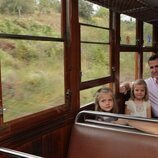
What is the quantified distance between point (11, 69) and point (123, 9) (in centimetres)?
164

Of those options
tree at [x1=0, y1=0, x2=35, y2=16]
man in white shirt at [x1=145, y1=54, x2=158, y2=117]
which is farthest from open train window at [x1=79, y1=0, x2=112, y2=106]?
tree at [x1=0, y1=0, x2=35, y2=16]

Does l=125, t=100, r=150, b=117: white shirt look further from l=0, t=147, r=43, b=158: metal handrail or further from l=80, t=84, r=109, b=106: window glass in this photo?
l=0, t=147, r=43, b=158: metal handrail

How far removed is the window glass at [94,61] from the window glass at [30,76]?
39 centimetres

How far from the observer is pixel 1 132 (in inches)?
61.7

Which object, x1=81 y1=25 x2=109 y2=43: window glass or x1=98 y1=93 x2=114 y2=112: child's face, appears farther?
x1=81 y1=25 x2=109 y2=43: window glass

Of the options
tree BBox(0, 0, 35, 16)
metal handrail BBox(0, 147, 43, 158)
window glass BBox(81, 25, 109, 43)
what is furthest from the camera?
window glass BBox(81, 25, 109, 43)

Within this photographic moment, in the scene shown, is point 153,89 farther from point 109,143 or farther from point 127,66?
point 109,143

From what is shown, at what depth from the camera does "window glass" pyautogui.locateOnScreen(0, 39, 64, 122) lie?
1.64 meters

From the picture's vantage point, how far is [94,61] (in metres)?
2.70

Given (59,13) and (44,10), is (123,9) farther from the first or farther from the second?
(44,10)

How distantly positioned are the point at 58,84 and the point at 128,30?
1.82 metres

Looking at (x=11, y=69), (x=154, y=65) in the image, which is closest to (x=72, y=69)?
(x=11, y=69)

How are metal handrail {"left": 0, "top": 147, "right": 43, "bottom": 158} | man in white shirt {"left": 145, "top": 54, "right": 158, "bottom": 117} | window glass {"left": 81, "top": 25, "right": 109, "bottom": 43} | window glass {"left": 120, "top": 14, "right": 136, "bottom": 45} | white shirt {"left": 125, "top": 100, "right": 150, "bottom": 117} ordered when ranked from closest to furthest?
metal handrail {"left": 0, "top": 147, "right": 43, "bottom": 158}, window glass {"left": 81, "top": 25, "right": 109, "bottom": 43}, white shirt {"left": 125, "top": 100, "right": 150, "bottom": 117}, man in white shirt {"left": 145, "top": 54, "right": 158, "bottom": 117}, window glass {"left": 120, "top": 14, "right": 136, "bottom": 45}

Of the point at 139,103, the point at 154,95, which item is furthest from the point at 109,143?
the point at 154,95
